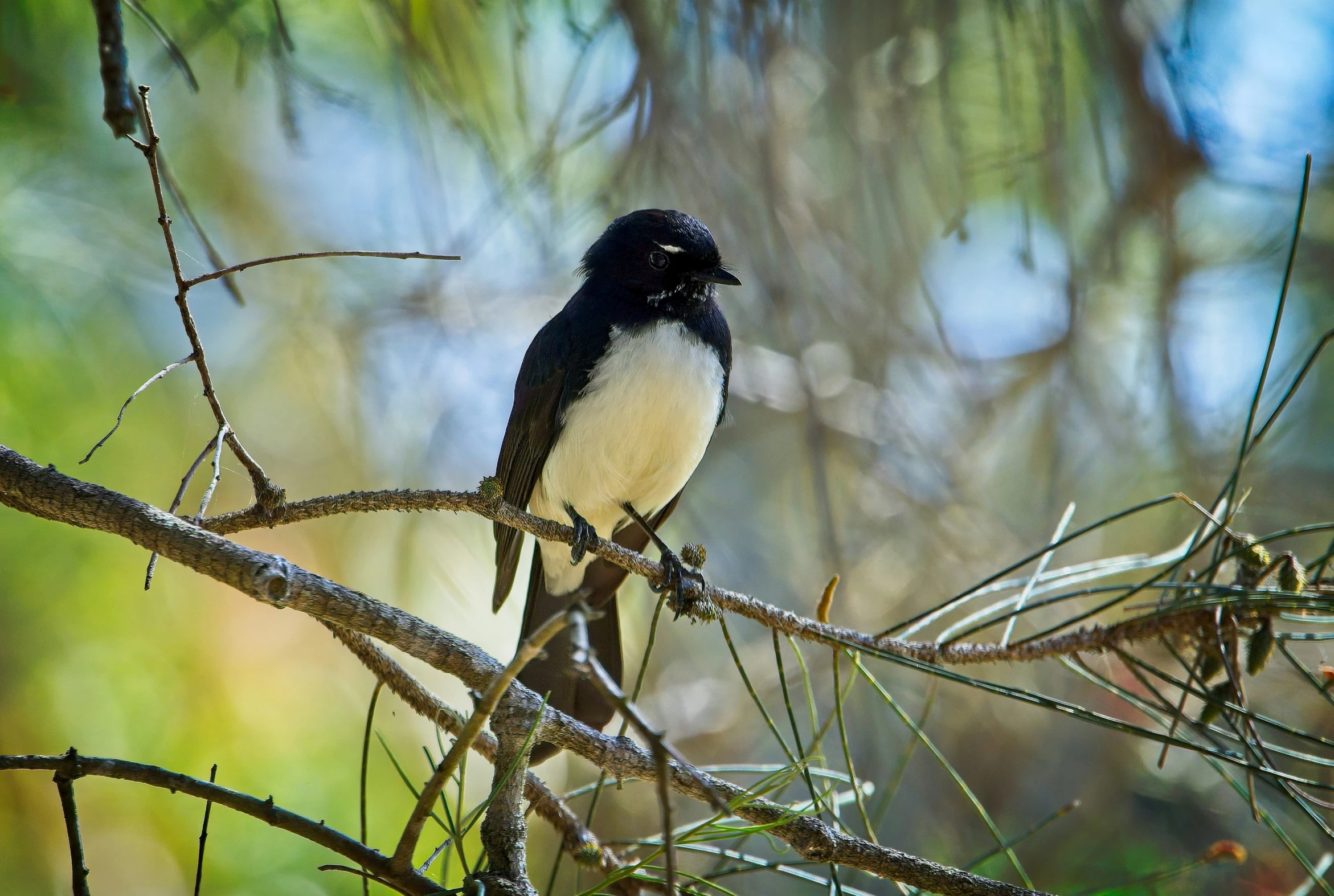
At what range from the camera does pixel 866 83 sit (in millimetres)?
3080

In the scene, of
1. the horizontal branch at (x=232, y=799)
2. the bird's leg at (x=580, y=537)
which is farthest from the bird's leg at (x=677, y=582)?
the horizontal branch at (x=232, y=799)

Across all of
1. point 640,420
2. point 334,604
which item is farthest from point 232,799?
point 640,420

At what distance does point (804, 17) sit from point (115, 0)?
7.24 ft

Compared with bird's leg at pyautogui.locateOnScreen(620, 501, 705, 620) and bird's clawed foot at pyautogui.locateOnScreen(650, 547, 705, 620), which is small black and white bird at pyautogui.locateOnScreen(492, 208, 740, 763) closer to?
bird's leg at pyautogui.locateOnScreen(620, 501, 705, 620)

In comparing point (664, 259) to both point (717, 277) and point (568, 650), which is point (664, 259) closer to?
point (717, 277)

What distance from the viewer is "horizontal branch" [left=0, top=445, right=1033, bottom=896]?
1.44m

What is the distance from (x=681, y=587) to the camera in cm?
209

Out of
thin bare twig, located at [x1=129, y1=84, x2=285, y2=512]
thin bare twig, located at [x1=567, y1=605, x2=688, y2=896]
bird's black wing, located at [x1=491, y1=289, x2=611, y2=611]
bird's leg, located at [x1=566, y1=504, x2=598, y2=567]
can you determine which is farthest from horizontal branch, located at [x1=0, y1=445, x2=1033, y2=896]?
bird's black wing, located at [x1=491, y1=289, x2=611, y2=611]

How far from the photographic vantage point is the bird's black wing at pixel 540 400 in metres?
3.01

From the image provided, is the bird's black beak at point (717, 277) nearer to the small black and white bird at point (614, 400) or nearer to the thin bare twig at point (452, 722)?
the small black and white bird at point (614, 400)

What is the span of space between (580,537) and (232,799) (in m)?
1.13

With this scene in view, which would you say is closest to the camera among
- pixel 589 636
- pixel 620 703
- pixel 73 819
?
pixel 620 703

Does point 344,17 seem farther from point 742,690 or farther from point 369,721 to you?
point 742,690

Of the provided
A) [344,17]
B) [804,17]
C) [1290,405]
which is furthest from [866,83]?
[1290,405]
